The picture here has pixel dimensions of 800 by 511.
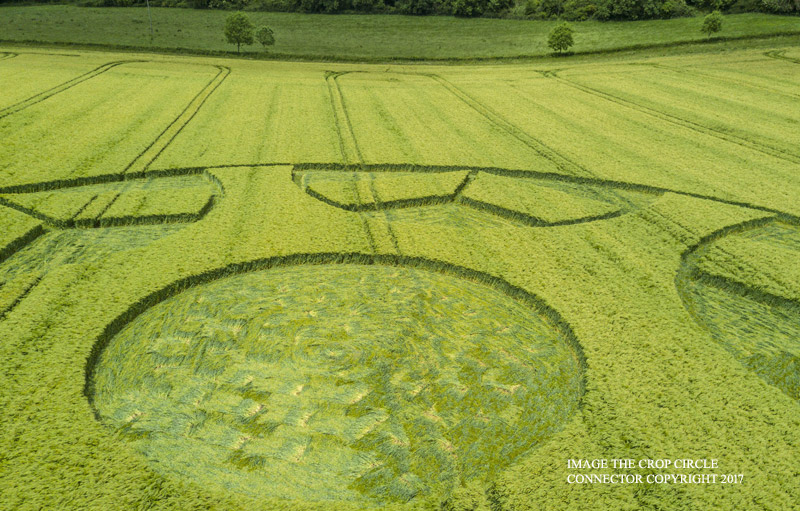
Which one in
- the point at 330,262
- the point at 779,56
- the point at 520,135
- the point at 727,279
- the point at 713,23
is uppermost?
the point at 713,23

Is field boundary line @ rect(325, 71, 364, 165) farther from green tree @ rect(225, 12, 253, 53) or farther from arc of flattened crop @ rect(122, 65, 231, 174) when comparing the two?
green tree @ rect(225, 12, 253, 53)

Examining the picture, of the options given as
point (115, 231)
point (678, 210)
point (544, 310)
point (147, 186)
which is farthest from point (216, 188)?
point (678, 210)

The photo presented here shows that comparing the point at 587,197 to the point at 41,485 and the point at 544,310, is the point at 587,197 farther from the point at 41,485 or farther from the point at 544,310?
the point at 41,485

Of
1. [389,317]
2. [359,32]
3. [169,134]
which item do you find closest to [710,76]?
[169,134]

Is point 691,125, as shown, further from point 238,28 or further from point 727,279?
point 238,28

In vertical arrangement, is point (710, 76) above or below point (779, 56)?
below

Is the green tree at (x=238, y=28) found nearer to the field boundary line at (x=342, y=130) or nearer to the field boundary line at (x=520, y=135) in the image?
the field boundary line at (x=342, y=130)
